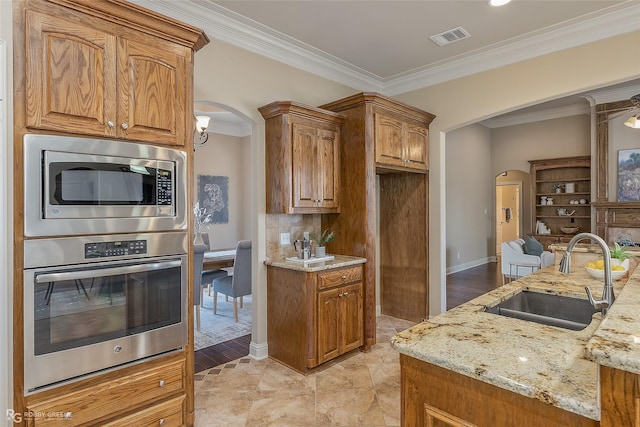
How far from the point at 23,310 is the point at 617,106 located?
8302 mm

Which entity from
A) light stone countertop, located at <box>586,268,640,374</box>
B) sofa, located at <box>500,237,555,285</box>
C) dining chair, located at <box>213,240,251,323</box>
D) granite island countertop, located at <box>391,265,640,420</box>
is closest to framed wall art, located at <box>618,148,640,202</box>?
sofa, located at <box>500,237,555,285</box>

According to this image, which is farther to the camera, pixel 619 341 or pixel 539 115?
pixel 539 115

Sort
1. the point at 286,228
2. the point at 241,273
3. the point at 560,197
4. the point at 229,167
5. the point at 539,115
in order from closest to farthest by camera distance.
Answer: the point at 286,228, the point at 241,273, the point at 229,167, the point at 539,115, the point at 560,197

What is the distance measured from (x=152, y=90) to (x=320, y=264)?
76.2 inches

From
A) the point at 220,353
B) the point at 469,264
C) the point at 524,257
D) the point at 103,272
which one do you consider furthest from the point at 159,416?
the point at 469,264

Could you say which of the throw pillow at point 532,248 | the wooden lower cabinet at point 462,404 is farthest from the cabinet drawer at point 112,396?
the throw pillow at point 532,248

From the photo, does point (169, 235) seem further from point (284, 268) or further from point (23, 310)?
point (284, 268)

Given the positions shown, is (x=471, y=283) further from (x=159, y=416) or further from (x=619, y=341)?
(x=619, y=341)

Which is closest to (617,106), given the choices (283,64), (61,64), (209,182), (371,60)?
(371,60)

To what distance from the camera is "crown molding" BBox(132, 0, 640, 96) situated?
2.95m

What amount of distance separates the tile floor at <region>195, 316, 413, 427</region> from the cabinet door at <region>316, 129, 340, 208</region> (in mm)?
1558

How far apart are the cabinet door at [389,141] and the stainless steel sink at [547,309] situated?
6.50 ft

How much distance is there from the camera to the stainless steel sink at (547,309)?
1.75m

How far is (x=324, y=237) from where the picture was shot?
146 inches
